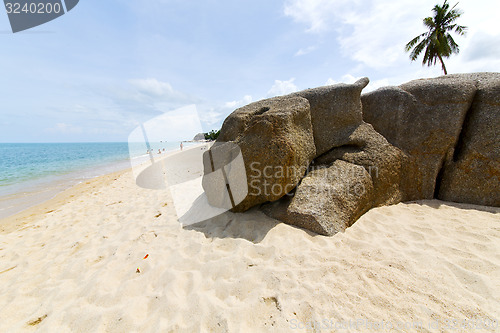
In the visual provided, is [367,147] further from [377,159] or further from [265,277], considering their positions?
[265,277]

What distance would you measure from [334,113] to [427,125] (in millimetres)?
1864

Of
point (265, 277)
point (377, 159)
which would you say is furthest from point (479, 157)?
point (265, 277)

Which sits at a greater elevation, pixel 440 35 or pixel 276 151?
pixel 440 35

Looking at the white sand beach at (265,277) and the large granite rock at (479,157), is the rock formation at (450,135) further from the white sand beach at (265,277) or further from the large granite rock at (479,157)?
the white sand beach at (265,277)

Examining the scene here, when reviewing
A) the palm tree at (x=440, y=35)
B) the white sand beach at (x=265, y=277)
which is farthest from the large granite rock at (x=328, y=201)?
the palm tree at (x=440, y=35)

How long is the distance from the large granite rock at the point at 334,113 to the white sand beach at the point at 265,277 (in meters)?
1.55

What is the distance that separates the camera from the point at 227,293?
2.13 metres

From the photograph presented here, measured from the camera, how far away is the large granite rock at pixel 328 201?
3.05 metres

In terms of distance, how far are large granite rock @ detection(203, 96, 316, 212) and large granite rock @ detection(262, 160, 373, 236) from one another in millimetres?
249

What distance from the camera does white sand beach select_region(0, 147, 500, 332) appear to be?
180 centimetres

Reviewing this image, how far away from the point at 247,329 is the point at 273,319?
0.80 ft

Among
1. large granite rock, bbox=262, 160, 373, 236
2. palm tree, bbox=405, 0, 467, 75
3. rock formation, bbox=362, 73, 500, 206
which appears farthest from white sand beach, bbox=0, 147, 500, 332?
palm tree, bbox=405, 0, 467, 75

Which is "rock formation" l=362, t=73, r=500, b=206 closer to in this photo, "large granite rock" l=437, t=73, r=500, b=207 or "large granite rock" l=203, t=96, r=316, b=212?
"large granite rock" l=437, t=73, r=500, b=207

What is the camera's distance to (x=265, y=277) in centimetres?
226
